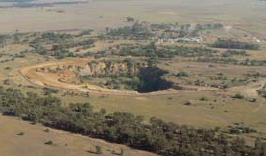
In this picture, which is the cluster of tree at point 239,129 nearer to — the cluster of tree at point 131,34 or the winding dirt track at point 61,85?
the winding dirt track at point 61,85

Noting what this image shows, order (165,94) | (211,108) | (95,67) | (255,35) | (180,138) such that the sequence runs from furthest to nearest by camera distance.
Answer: (255,35) → (95,67) → (165,94) → (211,108) → (180,138)

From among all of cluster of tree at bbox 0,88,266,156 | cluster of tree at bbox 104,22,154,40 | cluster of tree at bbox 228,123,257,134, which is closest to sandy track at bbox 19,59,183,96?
cluster of tree at bbox 0,88,266,156

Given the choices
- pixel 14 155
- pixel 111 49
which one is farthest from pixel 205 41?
pixel 14 155

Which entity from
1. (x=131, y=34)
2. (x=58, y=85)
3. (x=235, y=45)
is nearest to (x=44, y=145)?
(x=58, y=85)

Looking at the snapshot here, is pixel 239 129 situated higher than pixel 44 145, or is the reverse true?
pixel 44 145

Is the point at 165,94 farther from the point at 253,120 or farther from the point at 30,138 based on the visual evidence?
the point at 30,138

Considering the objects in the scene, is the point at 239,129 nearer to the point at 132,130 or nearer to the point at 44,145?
the point at 132,130
